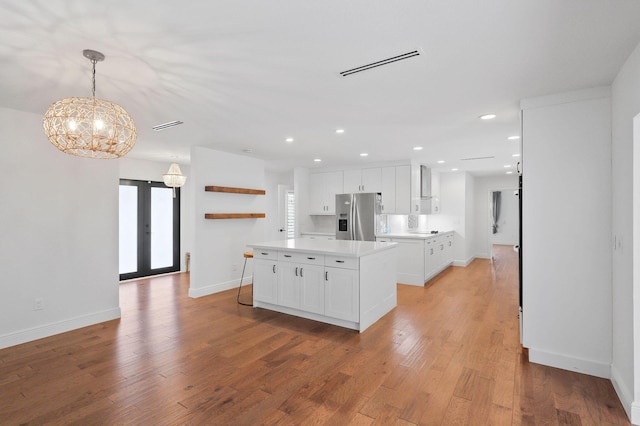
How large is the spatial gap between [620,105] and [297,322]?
3.72 meters

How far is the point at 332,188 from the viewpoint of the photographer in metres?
7.27

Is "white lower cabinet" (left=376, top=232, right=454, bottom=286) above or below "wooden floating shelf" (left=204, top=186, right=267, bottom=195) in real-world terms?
below

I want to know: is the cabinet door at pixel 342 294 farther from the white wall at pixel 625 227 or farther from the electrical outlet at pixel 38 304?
the electrical outlet at pixel 38 304

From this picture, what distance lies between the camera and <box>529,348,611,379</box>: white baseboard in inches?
104

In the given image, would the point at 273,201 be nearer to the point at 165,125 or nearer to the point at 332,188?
the point at 332,188

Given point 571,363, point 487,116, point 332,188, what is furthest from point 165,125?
point 571,363

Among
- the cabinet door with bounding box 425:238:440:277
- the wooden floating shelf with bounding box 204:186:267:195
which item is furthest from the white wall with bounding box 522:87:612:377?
the wooden floating shelf with bounding box 204:186:267:195

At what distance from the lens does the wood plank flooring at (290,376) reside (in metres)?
2.14

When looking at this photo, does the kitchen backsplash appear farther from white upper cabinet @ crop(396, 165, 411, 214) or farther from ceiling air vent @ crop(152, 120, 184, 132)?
ceiling air vent @ crop(152, 120, 184, 132)

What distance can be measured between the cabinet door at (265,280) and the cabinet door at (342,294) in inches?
32.7

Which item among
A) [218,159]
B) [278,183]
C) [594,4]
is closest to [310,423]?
[594,4]

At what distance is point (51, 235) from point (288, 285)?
279 centimetres

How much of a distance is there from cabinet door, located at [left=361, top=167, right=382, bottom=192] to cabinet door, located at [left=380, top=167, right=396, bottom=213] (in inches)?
2.6

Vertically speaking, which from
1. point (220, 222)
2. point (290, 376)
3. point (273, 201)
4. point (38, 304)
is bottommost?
point (290, 376)
